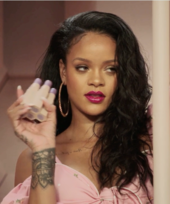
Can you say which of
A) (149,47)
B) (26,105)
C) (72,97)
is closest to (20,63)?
(149,47)

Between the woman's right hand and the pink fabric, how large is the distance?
23 centimetres

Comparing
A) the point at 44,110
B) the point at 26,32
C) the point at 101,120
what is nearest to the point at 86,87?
the point at 101,120

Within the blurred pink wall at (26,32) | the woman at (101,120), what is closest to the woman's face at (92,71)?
the woman at (101,120)

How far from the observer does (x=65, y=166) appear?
48.4 inches

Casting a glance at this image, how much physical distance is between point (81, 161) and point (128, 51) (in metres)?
0.37

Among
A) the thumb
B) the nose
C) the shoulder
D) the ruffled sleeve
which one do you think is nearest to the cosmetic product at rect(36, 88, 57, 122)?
the thumb

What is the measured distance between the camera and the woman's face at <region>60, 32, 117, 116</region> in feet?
3.80

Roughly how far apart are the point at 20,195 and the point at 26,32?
1.04 m

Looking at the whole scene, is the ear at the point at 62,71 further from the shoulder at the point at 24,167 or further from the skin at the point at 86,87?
the shoulder at the point at 24,167

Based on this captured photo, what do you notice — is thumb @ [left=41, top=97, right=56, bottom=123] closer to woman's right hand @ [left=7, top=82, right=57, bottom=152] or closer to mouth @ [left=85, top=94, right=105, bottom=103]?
woman's right hand @ [left=7, top=82, right=57, bottom=152]

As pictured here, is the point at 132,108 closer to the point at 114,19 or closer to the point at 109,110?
the point at 109,110

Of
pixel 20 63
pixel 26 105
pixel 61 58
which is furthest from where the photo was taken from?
pixel 20 63

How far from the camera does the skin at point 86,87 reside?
1164mm

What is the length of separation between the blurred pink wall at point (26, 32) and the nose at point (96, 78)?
889mm
